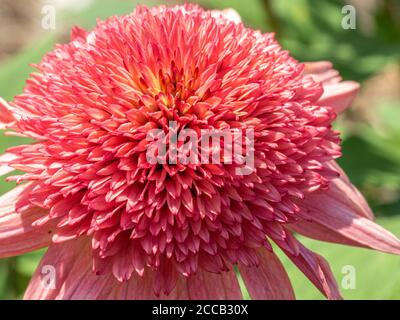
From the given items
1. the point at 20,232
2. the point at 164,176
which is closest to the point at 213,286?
the point at 164,176

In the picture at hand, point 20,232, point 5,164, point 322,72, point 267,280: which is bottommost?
point 267,280

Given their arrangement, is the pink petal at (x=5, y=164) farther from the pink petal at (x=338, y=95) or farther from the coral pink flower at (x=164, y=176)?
the pink petal at (x=338, y=95)

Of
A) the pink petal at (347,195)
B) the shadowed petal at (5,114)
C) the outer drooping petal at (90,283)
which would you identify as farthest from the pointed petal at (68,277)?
the pink petal at (347,195)

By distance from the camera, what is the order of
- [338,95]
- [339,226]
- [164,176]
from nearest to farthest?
[164,176]
[339,226]
[338,95]

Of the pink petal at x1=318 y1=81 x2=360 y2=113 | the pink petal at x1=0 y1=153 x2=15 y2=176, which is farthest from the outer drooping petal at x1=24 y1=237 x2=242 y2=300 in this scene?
the pink petal at x1=318 y1=81 x2=360 y2=113

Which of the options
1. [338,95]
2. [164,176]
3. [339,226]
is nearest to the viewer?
[164,176]

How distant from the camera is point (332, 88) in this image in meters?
1.17

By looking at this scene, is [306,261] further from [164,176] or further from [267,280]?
[164,176]

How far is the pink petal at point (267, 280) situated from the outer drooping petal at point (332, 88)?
0.31 m

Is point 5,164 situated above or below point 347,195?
above

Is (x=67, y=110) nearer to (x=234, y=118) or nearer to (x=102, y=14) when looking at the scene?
(x=234, y=118)

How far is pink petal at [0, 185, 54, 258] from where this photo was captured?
955 millimetres

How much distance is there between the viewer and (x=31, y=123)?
0.96 metres

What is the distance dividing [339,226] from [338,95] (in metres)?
0.26
